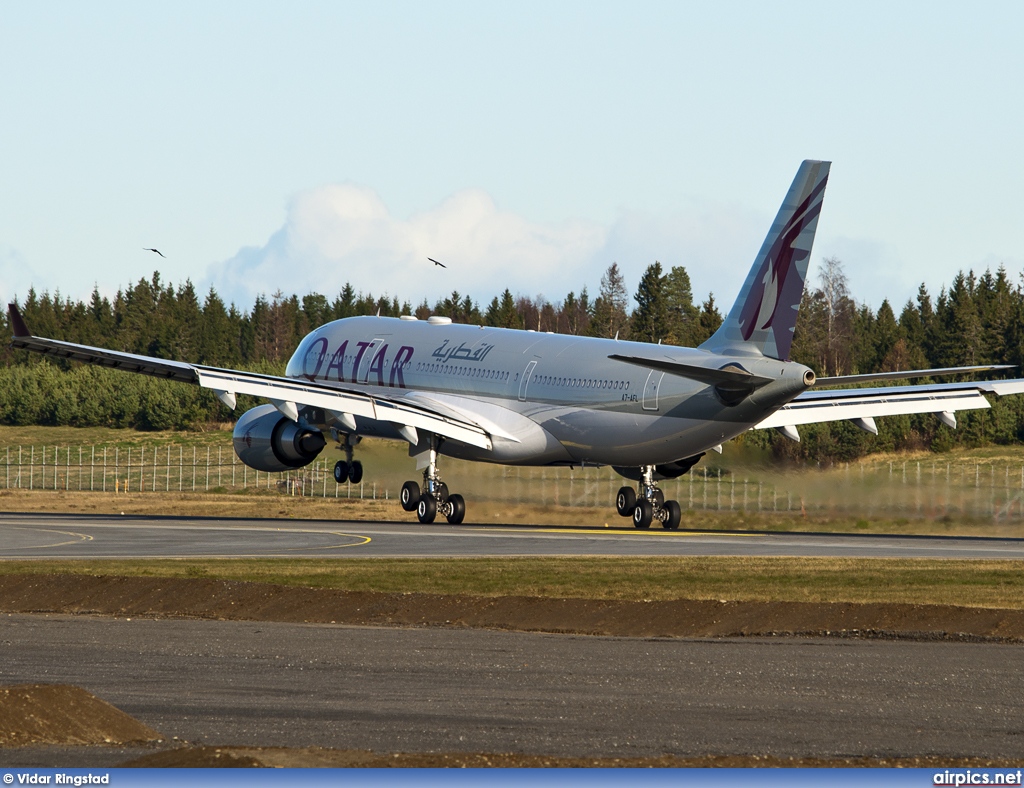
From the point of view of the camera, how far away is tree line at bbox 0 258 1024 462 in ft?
273

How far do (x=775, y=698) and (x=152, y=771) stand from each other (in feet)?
22.2

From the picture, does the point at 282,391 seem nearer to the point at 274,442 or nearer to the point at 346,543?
the point at 274,442

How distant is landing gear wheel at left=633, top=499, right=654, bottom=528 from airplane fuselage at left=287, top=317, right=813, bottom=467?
201 cm

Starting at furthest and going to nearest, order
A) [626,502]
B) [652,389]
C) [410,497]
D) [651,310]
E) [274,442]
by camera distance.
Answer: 1. [651,310]
2. [274,442]
3. [410,497]
4. [626,502]
5. [652,389]

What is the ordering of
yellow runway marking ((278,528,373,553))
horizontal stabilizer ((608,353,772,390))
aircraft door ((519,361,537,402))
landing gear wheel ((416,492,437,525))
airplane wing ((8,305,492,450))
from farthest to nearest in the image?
1. landing gear wheel ((416,492,437,525))
2. aircraft door ((519,361,537,402))
3. airplane wing ((8,305,492,450))
4. horizontal stabilizer ((608,353,772,390))
5. yellow runway marking ((278,528,373,553))

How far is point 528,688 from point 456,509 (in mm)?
30345

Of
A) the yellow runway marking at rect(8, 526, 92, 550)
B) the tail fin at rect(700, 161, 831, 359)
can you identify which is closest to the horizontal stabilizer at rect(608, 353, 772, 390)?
the tail fin at rect(700, 161, 831, 359)

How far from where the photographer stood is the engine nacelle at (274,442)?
156ft

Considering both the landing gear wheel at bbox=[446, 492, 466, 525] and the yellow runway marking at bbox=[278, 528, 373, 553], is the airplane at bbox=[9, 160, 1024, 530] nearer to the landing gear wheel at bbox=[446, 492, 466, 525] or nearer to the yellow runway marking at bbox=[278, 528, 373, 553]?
the landing gear wheel at bbox=[446, 492, 466, 525]

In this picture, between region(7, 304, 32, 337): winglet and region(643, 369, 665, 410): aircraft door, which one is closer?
region(7, 304, 32, 337): winglet

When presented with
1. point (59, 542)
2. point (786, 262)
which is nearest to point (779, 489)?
point (786, 262)

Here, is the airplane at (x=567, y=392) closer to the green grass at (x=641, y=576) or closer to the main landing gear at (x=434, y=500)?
the main landing gear at (x=434, y=500)

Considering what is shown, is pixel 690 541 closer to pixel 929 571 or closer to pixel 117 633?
pixel 929 571

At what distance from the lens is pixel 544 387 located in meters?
43.8
